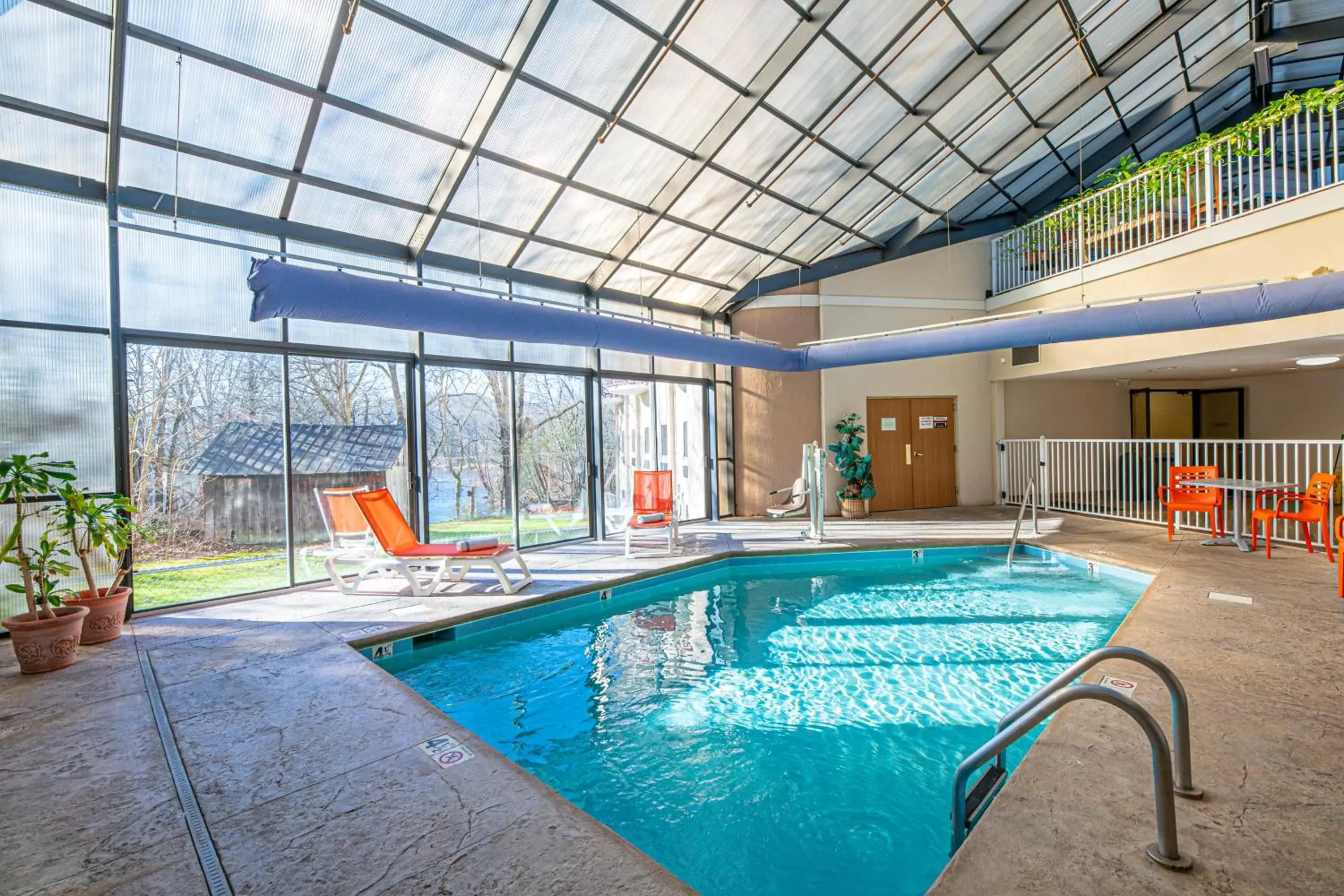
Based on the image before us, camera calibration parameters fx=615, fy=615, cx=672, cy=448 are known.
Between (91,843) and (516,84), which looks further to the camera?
(516,84)

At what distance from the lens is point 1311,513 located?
5.80 meters

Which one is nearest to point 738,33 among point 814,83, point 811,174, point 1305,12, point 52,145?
point 814,83

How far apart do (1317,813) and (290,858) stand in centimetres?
343

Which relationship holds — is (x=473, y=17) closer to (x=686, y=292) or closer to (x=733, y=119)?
(x=733, y=119)

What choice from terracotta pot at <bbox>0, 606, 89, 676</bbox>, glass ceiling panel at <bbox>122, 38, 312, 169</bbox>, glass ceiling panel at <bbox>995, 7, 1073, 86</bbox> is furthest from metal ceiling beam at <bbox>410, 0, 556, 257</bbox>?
glass ceiling panel at <bbox>995, 7, 1073, 86</bbox>

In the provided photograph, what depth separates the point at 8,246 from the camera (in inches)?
177

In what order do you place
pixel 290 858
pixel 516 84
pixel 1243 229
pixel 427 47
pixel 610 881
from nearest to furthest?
pixel 610 881, pixel 290 858, pixel 427 47, pixel 516 84, pixel 1243 229

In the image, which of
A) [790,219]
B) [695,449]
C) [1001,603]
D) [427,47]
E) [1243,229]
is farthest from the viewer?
[695,449]

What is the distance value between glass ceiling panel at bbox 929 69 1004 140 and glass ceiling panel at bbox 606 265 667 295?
405 cm

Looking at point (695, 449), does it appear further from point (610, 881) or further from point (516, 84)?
point (610, 881)

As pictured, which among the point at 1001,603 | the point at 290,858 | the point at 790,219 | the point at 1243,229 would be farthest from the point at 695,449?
the point at 290,858

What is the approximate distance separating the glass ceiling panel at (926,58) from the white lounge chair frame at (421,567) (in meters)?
6.44

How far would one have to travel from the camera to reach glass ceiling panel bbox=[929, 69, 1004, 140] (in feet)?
24.2

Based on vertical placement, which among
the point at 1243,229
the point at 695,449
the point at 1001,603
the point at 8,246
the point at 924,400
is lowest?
the point at 1001,603
